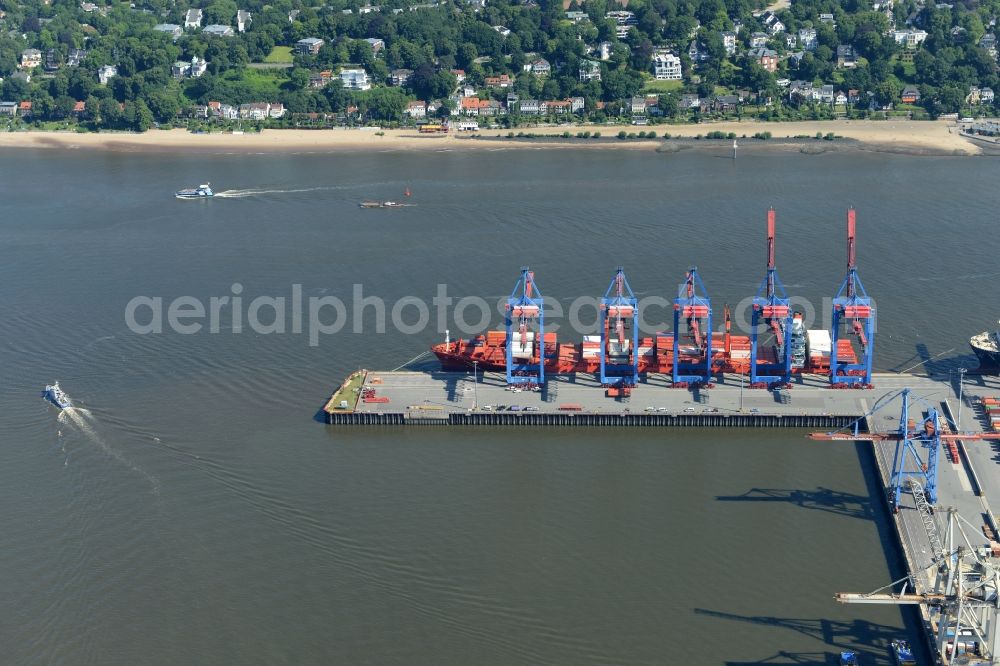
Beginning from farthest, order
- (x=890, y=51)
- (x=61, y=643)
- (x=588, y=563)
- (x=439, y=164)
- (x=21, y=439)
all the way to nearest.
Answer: (x=890, y=51) → (x=439, y=164) → (x=21, y=439) → (x=588, y=563) → (x=61, y=643)

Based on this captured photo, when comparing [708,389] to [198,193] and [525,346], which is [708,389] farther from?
[198,193]

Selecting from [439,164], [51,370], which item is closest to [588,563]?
[51,370]

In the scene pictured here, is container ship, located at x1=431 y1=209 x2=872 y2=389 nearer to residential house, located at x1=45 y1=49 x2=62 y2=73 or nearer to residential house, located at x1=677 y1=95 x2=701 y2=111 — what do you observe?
residential house, located at x1=677 y1=95 x2=701 y2=111

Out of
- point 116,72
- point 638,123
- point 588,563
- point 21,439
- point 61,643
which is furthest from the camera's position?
point 116,72

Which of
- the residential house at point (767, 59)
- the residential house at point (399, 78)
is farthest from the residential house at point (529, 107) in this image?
the residential house at point (767, 59)

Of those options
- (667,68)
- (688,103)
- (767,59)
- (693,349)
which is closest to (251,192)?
(688,103)

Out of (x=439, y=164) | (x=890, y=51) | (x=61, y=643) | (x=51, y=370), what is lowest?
(x=61, y=643)

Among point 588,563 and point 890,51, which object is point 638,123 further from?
point 588,563
